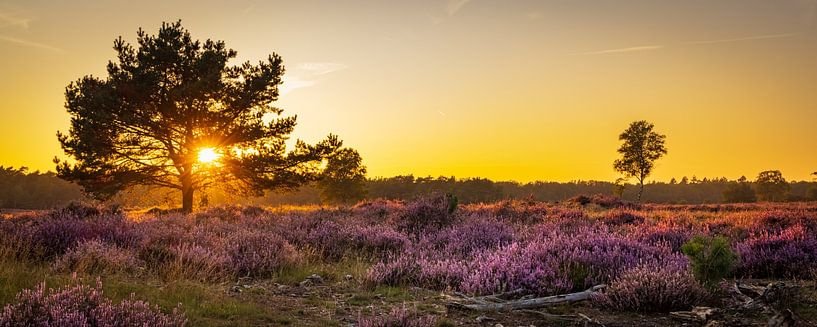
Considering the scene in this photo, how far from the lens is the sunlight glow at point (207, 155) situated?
80.4 feet

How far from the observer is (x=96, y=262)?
6.04m

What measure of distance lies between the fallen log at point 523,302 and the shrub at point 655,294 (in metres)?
0.25

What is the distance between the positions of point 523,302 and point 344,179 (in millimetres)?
55538

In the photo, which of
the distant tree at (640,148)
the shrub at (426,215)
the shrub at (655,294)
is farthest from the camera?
the distant tree at (640,148)

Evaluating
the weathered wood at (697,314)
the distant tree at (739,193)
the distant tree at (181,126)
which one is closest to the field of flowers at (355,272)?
the weathered wood at (697,314)

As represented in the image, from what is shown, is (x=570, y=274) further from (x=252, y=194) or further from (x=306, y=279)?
(x=252, y=194)

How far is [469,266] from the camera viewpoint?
21.4 feet

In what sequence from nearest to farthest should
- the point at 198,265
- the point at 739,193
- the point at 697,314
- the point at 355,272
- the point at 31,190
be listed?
the point at 697,314
the point at 198,265
the point at 355,272
the point at 739,193
the point at 31,190

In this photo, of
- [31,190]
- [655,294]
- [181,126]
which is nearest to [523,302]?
[655,294]

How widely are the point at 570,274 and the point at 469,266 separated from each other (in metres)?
1.29

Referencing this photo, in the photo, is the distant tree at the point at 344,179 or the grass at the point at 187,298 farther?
the distant tree at the point at 344,179

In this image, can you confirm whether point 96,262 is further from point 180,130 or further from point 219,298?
point 180,130

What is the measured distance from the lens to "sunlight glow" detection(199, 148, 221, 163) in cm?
2450

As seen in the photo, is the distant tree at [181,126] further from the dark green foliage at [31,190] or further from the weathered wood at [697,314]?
the dark green foliage at [31,190]
